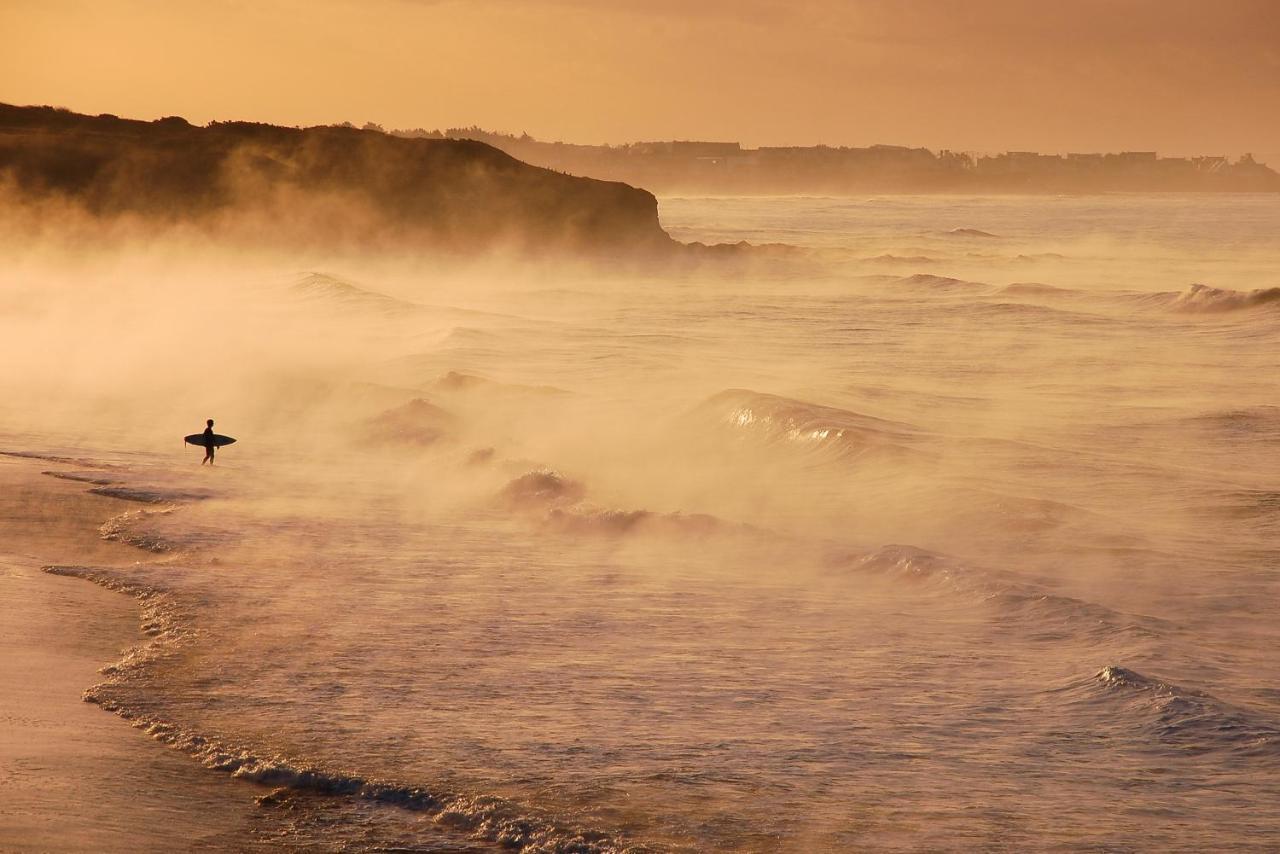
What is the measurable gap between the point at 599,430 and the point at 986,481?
7596 mm

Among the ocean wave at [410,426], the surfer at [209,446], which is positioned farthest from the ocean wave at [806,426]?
the surfer at [209,446]

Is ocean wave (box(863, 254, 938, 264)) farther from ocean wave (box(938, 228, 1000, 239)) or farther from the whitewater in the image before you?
the whitewater

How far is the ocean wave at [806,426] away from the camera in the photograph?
25.1 meters

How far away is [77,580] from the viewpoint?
14375 millimetres

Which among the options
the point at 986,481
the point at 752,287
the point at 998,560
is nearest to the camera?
the point at 998,560

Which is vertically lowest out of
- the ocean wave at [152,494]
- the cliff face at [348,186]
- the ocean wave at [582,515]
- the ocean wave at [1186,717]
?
the ocean wave at [152,494]

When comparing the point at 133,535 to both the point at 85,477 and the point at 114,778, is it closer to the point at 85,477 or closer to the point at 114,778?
the point at 85,477

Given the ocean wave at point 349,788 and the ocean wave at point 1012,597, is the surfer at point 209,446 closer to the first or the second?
the ocean wave at point 1012,597

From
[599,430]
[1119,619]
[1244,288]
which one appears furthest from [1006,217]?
[1119,619]

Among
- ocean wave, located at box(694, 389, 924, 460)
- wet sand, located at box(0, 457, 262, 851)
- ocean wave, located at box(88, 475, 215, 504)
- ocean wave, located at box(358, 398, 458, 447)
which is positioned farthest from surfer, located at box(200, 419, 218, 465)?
ocean wave, located at box(694, 389, 924, 460)

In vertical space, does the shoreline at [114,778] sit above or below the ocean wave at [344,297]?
below

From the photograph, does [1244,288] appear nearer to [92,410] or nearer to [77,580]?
[92,410]

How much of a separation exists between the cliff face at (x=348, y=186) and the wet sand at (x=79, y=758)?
67009 millimetres

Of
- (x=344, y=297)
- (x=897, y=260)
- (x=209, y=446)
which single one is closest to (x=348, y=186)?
(x=344, y=297)
